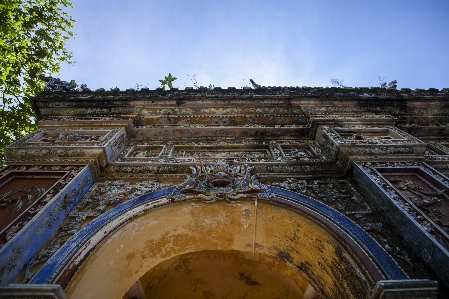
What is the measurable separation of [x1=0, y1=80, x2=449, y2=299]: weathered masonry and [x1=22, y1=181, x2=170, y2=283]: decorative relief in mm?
25

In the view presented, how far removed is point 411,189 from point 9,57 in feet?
29.5

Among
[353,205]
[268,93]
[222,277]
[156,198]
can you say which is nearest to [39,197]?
[156,198]

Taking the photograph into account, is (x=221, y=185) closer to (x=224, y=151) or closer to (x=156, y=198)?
(x=156, y=198)

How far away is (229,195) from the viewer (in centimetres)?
434

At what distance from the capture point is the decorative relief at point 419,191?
337 centimetres

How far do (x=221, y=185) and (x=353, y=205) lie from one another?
1.94 metres

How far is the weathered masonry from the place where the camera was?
10.8 ft

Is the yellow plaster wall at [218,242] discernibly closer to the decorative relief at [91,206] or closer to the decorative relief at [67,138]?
the decorative relief at [91,206]

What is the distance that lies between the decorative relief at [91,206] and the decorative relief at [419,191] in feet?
11.0

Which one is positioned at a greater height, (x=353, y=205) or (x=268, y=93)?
(x=268, y=93)

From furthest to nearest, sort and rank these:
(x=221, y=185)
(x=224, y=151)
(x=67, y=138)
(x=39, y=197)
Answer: (x=224, y=151), (x=67, y=138), (x=221, y=185), (x=39, y=197)

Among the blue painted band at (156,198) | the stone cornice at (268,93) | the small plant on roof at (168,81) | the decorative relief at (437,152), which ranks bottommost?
the blue painted band at (156,198)

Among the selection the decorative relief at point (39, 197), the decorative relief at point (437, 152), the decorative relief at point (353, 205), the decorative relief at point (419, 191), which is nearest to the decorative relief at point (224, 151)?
the decorative relief at point (353, 205)

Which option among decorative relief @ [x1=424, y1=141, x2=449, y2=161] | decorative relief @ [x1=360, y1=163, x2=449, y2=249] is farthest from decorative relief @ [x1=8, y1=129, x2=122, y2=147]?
decorative relief @ [x1=424, y1=141, x2=449, y2=161]
